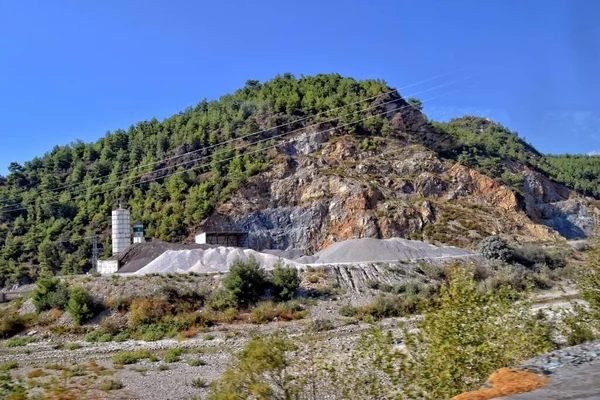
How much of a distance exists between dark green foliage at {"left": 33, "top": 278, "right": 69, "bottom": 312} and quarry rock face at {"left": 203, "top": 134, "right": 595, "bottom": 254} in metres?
24.6

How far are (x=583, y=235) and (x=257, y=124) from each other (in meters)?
49.8

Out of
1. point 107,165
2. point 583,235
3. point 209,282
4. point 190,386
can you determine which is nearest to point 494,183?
point 583,235

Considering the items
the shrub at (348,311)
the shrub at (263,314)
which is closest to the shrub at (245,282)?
the shrub at (263,314)

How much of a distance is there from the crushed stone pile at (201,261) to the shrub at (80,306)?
17.3 ft

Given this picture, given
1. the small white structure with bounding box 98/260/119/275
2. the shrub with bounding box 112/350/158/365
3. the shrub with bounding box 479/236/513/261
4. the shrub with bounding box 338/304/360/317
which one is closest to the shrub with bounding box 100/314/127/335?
the shrub with bounding box 112/350/158/365

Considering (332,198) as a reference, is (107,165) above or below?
above

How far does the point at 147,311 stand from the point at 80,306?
427 cm

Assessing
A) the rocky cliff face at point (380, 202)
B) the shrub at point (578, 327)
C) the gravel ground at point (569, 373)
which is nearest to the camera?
the gravel ground at point (569, 373)

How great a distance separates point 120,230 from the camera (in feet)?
165

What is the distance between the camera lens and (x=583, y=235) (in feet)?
191

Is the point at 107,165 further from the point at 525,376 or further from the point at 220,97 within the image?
the point at 525,376

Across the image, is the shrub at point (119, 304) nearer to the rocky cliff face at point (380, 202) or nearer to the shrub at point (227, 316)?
the shrub at point (227, 316)

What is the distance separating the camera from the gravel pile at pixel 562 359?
215 inches

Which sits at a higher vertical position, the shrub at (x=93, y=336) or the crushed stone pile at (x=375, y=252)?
the crushed stone pile at (x=375, y=252)
